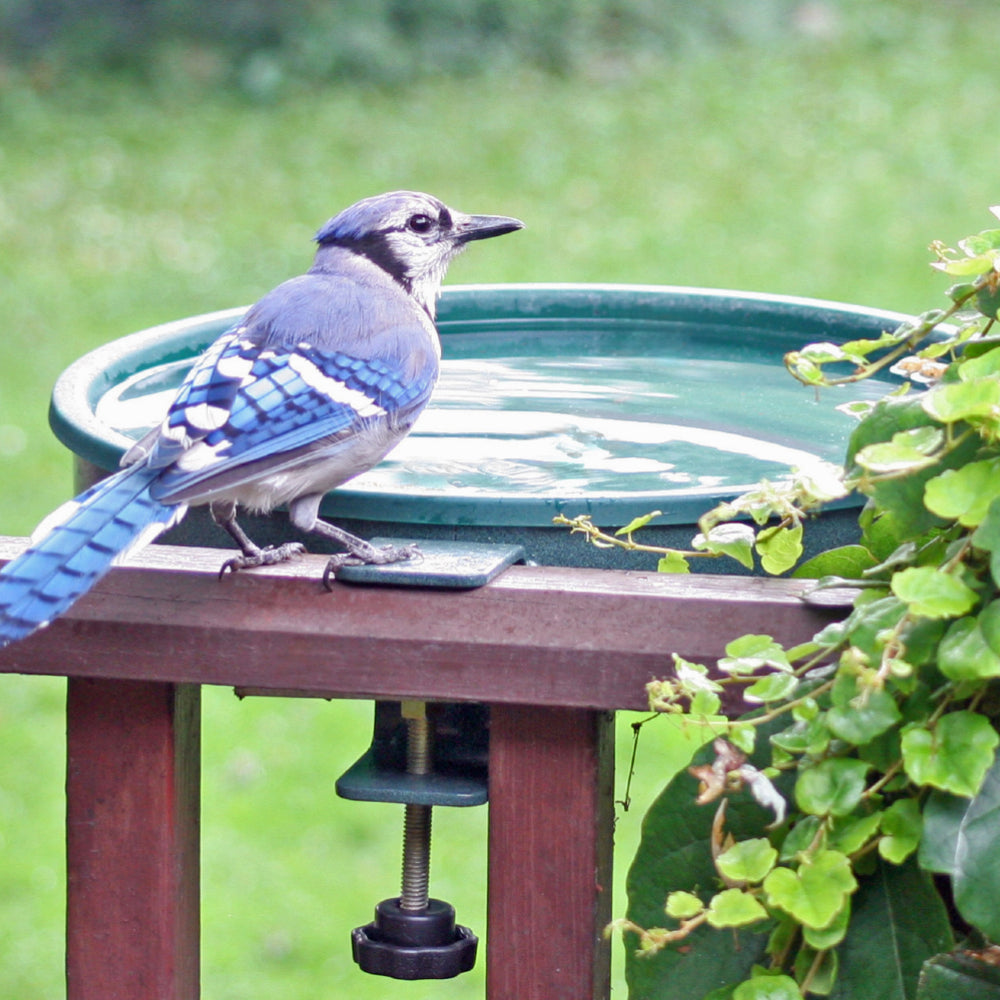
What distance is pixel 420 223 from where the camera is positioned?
96.0 inches

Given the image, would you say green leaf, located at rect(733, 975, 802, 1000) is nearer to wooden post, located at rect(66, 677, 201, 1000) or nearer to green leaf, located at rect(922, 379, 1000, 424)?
green leaf, located at rect(922, 379, 1000, 424)

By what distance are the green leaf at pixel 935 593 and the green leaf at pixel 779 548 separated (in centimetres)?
25

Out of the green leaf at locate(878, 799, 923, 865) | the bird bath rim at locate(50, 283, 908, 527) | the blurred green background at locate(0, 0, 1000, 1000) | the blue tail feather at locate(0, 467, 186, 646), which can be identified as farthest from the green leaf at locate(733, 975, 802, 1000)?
the blurred green background at locate(0, 0, 1000, 1000)

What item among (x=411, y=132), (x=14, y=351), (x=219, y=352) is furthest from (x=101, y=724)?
(x=411, y=132)

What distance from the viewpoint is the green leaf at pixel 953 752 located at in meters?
1.04

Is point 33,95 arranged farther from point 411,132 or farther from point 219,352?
point 219,352

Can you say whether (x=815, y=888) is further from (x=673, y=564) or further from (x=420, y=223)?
(x=420, y=223)

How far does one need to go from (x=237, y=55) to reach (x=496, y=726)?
34.1ft

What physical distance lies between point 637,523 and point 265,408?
51 centimetres

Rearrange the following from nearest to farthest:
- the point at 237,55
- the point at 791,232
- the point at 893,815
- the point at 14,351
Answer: the point at 893,815 → the point at 14,351 → the point at 791,232 → the point at 237,55

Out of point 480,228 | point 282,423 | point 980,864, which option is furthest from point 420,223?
point 980,864

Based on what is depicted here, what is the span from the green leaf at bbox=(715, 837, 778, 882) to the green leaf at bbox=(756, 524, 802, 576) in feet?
0.88

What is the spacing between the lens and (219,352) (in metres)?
1.81

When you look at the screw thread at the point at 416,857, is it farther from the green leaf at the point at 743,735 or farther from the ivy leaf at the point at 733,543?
the green leaf at the point at 743,735
